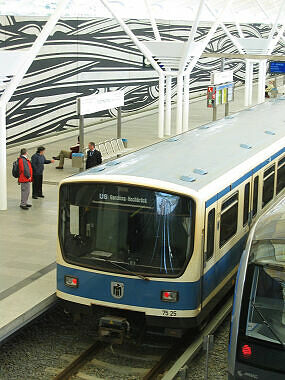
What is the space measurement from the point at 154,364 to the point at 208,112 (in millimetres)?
28525

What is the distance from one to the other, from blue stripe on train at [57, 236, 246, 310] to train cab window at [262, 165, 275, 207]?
291 cm

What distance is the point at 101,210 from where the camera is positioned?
9.85 m

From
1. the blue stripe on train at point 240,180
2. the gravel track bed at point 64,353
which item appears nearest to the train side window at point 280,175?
the blue stripe on train at point 240,180

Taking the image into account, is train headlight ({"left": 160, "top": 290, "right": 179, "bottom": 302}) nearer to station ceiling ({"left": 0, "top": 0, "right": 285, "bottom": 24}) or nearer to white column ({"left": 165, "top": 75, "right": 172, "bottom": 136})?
station ceiling ({"left": 0, "top": 0, "right": 285, "bottom": 24})

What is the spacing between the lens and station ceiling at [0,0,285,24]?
82.8 feet

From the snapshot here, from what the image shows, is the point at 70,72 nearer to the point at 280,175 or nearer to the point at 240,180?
the point at 280,175

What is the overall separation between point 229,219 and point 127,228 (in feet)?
6.27

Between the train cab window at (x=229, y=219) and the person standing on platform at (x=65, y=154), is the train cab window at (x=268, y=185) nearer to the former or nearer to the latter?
the train cab window at (x=229, y=219)

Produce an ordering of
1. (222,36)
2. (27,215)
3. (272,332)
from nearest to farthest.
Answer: (272,332)
(27,215)
(222,36)

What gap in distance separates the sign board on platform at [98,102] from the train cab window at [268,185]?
28.2ft

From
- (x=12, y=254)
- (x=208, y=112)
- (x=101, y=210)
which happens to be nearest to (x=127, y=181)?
(x=101, y=210)

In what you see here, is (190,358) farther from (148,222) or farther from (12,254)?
(12,254)

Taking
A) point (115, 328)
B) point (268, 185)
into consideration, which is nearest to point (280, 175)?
point (268, 185)

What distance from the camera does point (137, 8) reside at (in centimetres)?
3472
